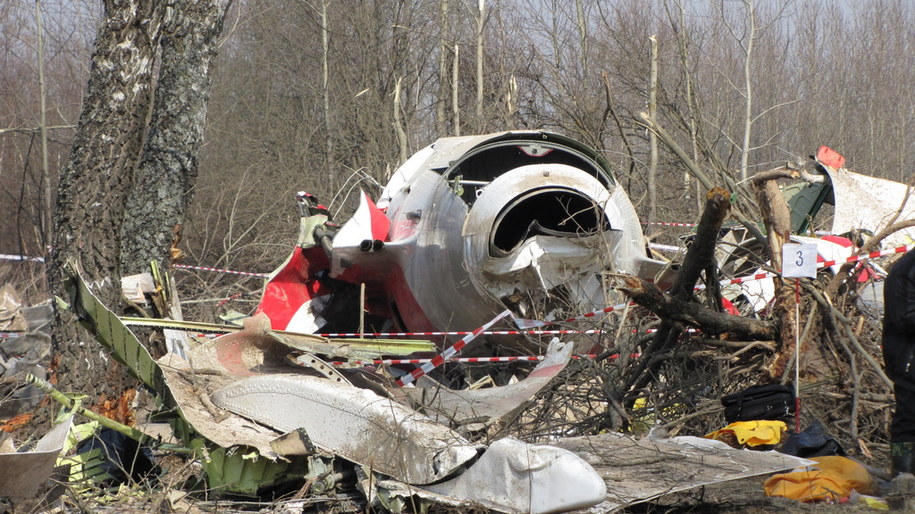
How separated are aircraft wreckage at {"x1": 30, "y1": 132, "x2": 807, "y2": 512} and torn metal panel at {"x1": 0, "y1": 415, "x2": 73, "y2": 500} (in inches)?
24.6

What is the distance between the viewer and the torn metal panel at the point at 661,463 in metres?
3.61

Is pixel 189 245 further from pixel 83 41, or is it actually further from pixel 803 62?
pixel 803 62

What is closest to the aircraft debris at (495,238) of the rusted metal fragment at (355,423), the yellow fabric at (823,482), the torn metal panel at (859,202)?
the yellow fabric at (823,482)

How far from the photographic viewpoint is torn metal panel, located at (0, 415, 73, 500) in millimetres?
3865

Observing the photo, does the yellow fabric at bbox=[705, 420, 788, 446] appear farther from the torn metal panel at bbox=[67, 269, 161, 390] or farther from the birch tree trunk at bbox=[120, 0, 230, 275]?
the birch tree trunk at bbox=[120, 0, 230, 275]

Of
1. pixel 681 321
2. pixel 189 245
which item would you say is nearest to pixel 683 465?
pixel 681 321

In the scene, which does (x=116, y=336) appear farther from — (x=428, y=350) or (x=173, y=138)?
(x=173, y=138)

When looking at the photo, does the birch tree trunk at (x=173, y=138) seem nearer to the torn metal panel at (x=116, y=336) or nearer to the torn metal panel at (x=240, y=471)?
the torn metal panel at (x=116, y=336)

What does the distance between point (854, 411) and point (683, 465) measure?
6.29 ft

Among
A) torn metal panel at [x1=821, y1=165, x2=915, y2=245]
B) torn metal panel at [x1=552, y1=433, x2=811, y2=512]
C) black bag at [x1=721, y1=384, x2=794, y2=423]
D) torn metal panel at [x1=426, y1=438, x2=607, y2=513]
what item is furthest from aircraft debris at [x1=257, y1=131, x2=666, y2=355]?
torn metal panel at [x1=821, y1=165, x2=915, y2=245]

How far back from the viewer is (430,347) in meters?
6.07

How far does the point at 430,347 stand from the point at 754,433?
2.19 meters

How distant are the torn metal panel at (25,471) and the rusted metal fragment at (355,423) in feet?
2.80

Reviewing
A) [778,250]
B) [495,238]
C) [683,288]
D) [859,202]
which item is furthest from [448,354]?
[859,202]
